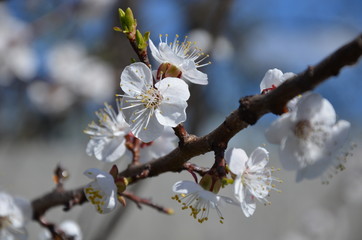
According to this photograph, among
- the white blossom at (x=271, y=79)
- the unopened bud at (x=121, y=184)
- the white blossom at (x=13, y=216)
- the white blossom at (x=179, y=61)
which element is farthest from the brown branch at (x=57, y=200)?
the white blossom at (x=271, y=79)

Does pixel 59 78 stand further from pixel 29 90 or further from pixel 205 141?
pixel 205 141

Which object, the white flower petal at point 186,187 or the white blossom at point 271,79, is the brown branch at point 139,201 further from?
the white blossom at point 271,79

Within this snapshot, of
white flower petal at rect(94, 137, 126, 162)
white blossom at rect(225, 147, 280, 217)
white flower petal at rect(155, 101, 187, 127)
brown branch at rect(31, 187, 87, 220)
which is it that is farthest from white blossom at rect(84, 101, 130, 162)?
white blossom at rect(225, 147, 280, 217)

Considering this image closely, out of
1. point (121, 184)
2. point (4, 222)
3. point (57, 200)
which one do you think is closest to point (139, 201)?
point (121, 184)

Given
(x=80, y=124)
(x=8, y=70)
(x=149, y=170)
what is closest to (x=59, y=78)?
(x=8, y=70)

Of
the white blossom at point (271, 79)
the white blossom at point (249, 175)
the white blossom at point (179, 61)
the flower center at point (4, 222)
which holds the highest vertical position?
the white blossom at point (271, 79)

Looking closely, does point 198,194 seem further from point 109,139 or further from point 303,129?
point 109,139
